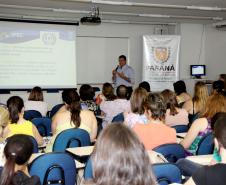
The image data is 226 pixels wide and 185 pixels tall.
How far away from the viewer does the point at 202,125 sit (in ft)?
12.4

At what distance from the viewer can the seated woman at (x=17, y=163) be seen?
2070 mm

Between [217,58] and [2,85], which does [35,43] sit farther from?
[217,58]

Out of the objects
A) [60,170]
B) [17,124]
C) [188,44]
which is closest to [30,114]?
[17,124]

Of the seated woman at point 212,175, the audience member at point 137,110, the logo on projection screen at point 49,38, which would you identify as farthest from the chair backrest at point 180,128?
the logo on projection screen at point 49,38

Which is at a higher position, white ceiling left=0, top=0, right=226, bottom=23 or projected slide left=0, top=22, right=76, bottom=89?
white ceiling left=0, top=0, right=226, bottom=23

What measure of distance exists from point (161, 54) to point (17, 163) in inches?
340

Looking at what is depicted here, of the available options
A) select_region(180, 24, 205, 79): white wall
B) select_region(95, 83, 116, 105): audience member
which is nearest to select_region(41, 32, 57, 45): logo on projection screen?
select_region(95, 83, 116, 105): audience member

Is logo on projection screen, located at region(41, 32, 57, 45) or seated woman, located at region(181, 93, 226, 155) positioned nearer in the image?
seated woman, located at region(181, 93, 226, 155)

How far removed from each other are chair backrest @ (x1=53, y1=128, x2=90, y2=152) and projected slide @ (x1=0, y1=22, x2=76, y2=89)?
5.35m

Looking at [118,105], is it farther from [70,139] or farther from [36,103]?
[70,139]

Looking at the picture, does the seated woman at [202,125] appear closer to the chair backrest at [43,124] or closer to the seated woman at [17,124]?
the seated woman at [17,124]

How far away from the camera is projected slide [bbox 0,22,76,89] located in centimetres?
873

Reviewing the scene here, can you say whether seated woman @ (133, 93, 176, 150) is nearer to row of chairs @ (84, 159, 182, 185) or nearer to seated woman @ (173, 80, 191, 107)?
row of chairs @ (84, 159, 182, 185)

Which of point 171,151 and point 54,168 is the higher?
point 171,151
